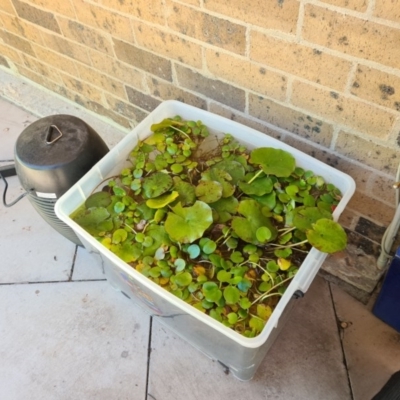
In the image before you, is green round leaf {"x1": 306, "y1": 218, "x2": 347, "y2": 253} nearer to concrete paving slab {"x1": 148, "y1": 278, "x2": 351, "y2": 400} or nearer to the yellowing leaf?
the yellowing leaf

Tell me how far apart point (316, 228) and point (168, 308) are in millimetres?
360

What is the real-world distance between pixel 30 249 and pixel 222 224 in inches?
28.6

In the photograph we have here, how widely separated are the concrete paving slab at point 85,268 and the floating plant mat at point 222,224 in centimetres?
36

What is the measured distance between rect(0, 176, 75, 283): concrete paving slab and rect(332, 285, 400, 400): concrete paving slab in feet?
2.64

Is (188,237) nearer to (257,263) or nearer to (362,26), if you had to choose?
(257,263)

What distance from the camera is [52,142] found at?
101cm

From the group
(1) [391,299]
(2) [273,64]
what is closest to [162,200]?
(2) [273,64]

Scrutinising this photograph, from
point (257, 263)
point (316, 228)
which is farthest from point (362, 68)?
point (257, 263)

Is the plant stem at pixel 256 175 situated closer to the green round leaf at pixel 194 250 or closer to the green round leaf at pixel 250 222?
the green round leaf at pixel 250 222

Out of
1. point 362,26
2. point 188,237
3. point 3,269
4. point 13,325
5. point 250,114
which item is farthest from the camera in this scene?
point 3,269

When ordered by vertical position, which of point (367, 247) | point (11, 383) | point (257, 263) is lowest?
point (11, 383)

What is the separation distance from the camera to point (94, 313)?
1145 millimetres

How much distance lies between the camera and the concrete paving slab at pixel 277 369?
100 centimetres

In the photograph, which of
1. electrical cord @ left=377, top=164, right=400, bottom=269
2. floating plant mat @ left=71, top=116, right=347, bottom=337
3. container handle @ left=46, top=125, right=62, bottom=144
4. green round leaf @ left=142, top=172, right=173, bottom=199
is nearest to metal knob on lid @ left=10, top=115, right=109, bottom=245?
container handle @ left=46, top=125, right=62, bottom=144
